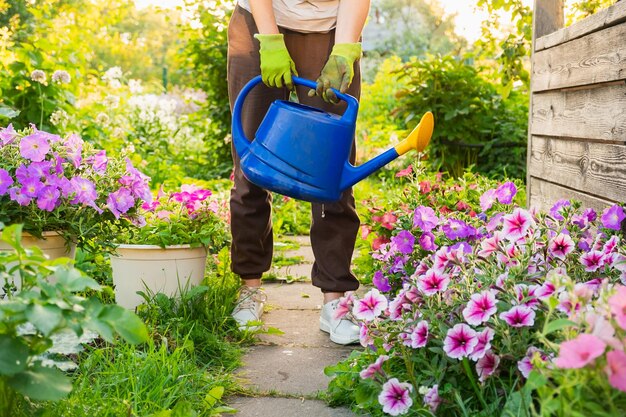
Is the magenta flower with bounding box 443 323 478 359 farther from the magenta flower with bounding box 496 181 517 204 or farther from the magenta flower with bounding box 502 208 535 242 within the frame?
the magenta flower with bounding box 496 181 517 204

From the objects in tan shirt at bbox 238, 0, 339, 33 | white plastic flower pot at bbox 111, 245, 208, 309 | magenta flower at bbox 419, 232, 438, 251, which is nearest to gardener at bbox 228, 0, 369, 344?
tan shirt at bbox 238, 0, 339, 33

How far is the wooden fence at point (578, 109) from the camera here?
2.10m

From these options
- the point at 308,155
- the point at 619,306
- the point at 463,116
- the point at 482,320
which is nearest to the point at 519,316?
the point at 482,320

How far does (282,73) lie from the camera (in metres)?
1.99

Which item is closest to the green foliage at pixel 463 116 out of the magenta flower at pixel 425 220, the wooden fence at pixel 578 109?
the wooden fence at pixel 578 109

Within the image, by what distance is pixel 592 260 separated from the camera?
4.96 ft

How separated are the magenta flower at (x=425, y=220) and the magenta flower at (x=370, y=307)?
479 mm

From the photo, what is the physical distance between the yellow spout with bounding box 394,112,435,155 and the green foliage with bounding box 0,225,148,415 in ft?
3.00

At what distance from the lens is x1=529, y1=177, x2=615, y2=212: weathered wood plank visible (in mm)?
2260

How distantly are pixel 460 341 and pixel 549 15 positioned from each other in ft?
7.11

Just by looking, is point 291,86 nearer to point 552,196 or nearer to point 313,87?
point 313,87

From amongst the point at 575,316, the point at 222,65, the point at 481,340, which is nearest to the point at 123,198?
the point at 481,340

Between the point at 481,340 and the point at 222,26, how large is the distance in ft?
15.3

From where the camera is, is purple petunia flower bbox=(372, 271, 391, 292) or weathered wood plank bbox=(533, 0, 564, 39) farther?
weathered wood plank bbox=(533, 0, 564, 39)
